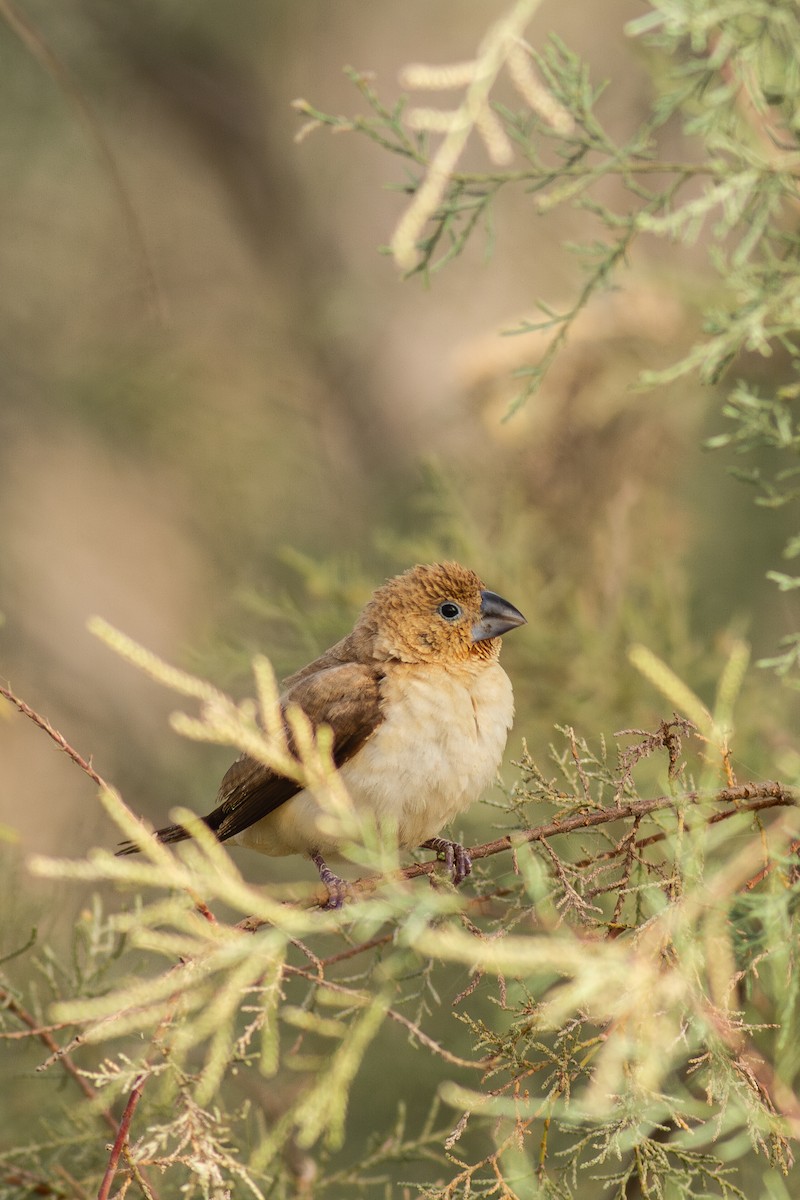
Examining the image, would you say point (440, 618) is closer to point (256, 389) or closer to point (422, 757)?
point (422, 757)

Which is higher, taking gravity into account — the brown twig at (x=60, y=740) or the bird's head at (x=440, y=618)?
the brown twig at (x=60, y=740)

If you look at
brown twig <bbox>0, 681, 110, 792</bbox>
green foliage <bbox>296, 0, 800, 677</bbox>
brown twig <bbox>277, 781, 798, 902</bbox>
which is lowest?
brown twig <bbox>277, 781, 798, 902</bbox>

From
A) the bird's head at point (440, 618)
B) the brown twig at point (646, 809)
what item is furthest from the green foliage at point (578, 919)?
the bird's head at point (440, 618)

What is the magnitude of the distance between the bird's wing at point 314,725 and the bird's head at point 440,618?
5.6 inches

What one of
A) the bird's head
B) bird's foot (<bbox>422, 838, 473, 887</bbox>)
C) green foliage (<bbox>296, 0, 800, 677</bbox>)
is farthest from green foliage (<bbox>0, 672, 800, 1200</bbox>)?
the bird's head

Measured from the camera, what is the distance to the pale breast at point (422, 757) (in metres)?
3.43

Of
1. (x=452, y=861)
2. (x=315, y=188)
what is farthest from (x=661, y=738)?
(x=315, y=188)

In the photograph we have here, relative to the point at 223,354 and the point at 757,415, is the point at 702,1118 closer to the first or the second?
the point at 757,415

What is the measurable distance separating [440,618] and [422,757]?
53 cm

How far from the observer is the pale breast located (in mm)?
3430

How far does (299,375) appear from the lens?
834 cm

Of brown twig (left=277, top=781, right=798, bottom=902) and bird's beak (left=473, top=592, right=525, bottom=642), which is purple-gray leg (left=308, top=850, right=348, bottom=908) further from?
bird's beak (left=473, top=592, right=525, bottom=642)

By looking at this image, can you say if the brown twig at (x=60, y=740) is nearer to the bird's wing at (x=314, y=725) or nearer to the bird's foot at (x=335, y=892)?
the bird's foot at (x=335, y=892)

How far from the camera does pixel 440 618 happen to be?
3822 mm
